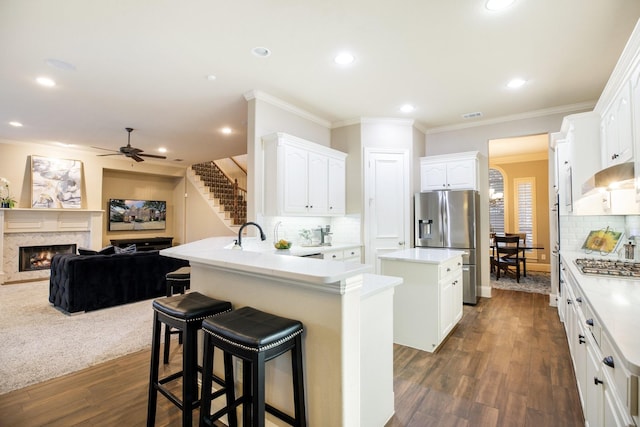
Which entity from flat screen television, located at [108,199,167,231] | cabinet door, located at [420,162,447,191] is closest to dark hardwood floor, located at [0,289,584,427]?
cabinet door, located at [420,162,447,191]

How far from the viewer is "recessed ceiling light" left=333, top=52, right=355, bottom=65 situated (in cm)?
307

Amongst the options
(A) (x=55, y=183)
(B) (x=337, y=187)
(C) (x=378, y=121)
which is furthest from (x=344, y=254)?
(A) (x=55, y=183)

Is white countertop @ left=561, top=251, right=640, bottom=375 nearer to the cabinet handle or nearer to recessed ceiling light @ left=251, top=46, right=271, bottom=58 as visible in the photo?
the cabinet handle

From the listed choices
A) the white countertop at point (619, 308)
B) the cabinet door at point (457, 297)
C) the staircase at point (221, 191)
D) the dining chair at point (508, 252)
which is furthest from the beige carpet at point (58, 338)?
the dining chair at point (508, 252)

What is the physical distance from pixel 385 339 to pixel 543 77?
358 cm

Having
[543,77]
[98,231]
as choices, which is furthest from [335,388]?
[98,231]

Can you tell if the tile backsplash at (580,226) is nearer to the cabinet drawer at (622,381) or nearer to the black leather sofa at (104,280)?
the cabinet drawer at (622,381)

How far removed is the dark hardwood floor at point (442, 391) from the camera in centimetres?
205

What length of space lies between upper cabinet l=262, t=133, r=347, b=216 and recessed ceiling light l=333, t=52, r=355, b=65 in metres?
1.13

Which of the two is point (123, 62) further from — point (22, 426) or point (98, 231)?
point (98, 231)

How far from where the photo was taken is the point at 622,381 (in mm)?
1052

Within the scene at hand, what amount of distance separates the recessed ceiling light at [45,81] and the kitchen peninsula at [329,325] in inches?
130

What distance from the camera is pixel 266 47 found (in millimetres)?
2939

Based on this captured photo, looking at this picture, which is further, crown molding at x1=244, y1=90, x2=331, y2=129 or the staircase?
the staircase
